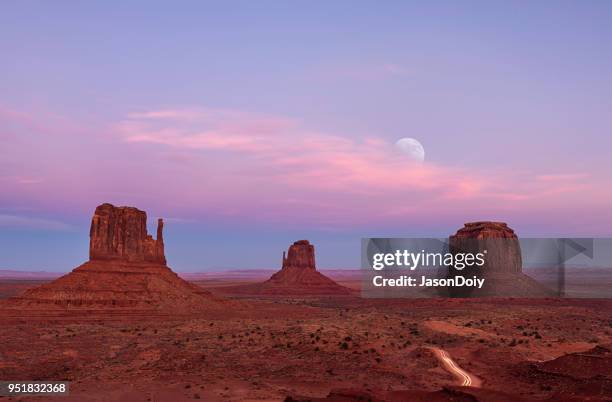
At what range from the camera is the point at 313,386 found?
1232 inches

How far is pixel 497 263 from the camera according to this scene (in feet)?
347

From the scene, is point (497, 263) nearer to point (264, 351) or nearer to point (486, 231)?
point (486, 231)

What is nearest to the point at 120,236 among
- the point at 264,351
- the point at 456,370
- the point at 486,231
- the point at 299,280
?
the point at 264,351

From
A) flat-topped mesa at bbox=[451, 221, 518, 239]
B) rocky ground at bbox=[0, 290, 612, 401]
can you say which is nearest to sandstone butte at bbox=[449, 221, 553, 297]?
flat-topped mesa at bbox=[451, 221, 518, 239]

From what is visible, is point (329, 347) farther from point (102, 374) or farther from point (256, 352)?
point (102, 374)

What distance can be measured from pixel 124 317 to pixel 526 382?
50356 mm

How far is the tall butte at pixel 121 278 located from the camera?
230ft

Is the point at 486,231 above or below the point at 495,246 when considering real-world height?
above

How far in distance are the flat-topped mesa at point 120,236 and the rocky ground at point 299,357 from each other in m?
17.0

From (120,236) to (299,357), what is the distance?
48.0 m

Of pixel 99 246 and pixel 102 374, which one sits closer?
pixel 102 374

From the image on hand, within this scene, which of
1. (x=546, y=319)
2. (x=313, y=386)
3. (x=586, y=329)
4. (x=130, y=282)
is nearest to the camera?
(x=313, y=386)

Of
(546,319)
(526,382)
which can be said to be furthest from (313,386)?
(546,319)

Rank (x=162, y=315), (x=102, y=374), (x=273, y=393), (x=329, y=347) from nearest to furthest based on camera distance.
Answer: (x=273, y=393)
(x=102, y=374)
(x=329, y=347)
(x=162, y=315)
